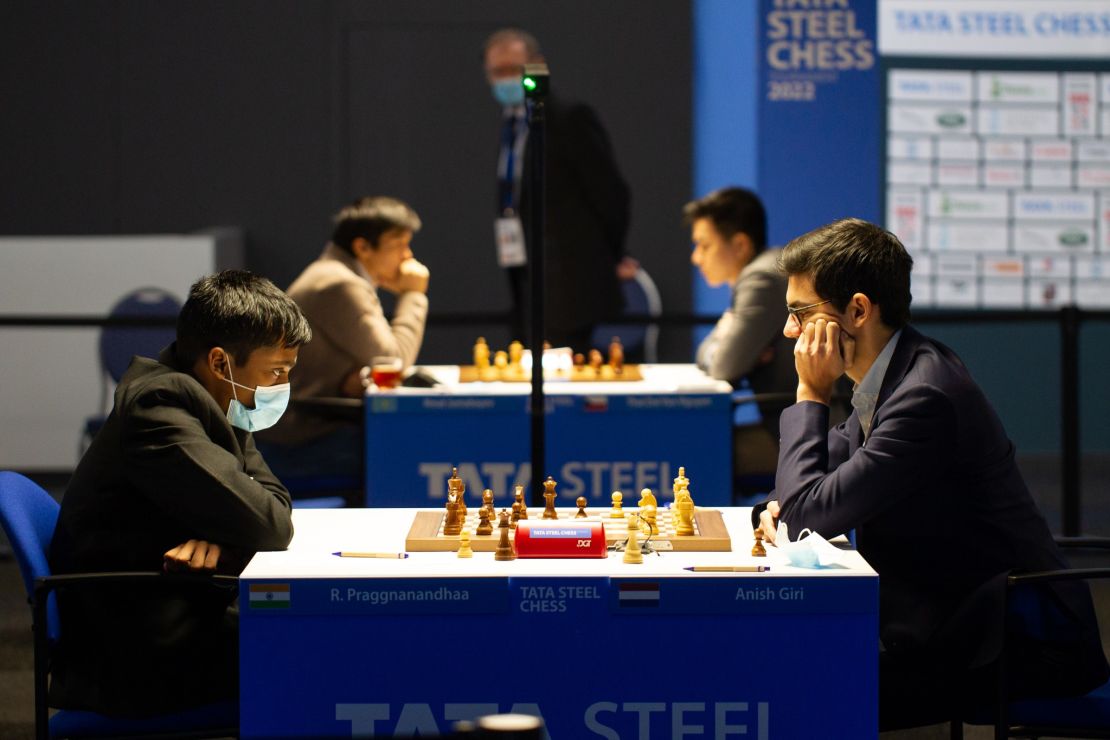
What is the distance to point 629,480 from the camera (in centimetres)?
439

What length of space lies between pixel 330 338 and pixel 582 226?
5.98ft

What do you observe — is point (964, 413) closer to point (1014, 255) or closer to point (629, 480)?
point (629, 480)

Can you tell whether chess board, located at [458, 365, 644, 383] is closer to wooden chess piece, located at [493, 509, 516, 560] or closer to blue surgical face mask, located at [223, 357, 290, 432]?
blue surgical face mask, located at [223, 357, 290, 432]

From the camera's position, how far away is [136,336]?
577 cm

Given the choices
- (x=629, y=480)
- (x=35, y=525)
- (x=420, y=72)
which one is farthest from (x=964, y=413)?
(x=420, y=72)

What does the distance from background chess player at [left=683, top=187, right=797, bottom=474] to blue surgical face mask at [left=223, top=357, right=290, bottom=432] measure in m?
2.03

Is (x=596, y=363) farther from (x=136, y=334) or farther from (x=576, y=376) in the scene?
(x=136, y=334)

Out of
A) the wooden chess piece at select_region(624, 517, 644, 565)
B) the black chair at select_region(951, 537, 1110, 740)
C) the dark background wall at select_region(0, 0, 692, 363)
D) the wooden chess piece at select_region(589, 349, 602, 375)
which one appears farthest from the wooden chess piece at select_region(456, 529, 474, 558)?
the dark background wall at select_region(0, 0, 692, 363)

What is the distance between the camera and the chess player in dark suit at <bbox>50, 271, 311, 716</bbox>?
2383 mm

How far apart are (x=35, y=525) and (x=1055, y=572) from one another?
5.40 ft

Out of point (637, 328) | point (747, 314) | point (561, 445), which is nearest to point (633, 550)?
point (561, 445)

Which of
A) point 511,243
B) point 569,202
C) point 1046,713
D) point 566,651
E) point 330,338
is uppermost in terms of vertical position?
point 569,202

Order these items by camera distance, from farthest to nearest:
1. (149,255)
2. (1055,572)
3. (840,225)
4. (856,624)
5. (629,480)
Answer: (149,255) → (629,480) → (840,225) → (1055,572) → (856,624)

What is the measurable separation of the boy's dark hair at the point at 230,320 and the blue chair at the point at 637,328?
360 centimetres
